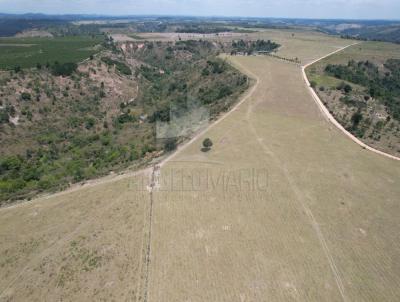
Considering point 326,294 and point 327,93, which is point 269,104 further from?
point 326,294

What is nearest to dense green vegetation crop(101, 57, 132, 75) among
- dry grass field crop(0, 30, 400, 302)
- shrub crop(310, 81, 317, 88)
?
shrub crop(310, 81, 317, 88)

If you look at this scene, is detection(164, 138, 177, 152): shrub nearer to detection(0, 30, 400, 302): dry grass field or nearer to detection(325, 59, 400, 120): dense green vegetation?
detection(0, 30, 400, 302): dry grass field

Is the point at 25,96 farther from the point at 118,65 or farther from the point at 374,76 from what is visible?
the point at 374,76

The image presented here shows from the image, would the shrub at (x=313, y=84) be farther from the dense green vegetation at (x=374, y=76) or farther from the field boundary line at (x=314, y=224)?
the field boundary line at (x=314, y=224)

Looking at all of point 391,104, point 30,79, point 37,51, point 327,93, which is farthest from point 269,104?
point 37,51

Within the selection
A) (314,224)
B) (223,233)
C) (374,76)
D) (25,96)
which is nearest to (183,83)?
(25,96)

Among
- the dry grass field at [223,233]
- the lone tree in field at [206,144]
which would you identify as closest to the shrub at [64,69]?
the dry grass field at [223,233]
